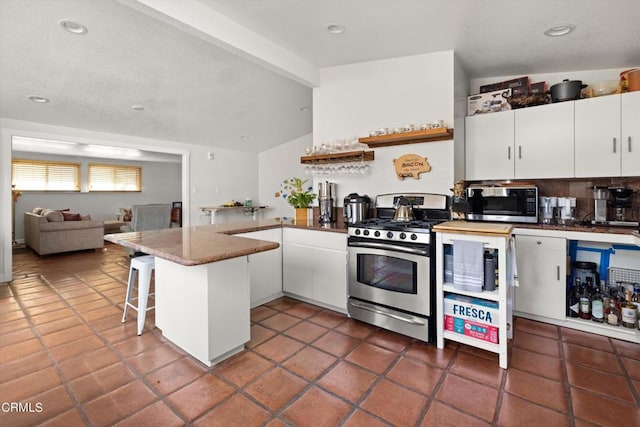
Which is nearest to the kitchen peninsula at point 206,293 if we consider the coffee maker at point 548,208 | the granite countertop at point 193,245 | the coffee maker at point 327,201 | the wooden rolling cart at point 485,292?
the granite countertop at point 193,245

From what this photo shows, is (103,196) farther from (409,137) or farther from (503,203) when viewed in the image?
(503,203)

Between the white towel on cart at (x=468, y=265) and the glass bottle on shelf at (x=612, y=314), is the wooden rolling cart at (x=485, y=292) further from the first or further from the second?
the glass bottle on shelf at (x=612, y=314)

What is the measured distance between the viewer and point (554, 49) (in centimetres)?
262

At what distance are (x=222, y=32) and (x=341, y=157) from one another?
1.61 meters

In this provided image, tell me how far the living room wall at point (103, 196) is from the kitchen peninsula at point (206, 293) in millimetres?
6986

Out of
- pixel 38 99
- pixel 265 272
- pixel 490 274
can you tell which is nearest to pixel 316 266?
pixel 265 272

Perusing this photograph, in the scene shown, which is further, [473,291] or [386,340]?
[386,340]

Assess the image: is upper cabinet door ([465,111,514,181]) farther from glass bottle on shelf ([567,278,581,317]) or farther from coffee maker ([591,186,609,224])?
glass bottle on shelf ([567,278,581,317])

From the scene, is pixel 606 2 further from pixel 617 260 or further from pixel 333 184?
pixel 333 184

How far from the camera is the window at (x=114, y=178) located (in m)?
7.86

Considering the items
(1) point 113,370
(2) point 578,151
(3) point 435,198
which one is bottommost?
(1) point 113,370

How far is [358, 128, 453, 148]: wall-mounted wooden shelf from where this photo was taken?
2.72 meters

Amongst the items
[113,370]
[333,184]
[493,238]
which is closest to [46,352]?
[113,370]

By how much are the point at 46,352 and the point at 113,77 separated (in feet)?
9.70
